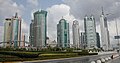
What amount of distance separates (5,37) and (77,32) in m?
84.2

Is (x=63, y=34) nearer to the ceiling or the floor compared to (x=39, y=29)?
nearer to the floor

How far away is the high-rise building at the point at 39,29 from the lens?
149500 millimetres

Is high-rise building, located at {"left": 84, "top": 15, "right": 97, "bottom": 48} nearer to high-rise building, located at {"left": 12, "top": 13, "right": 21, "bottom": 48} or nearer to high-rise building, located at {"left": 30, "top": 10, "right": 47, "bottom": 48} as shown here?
high-rise building, located at {"left": 30, "top": 10, "right": 47, "bottom": 48}

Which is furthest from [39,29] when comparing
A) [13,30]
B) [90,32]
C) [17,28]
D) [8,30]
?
[90,32]

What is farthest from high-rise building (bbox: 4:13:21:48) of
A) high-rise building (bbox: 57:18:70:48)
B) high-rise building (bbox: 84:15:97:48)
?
high-rise building (bbox: 84:15:97:48)

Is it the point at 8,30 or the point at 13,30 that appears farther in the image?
the point at 8,30

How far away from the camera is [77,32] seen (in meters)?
196

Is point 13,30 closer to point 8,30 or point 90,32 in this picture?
point 8,30

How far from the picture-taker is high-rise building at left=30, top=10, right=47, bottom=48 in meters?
150

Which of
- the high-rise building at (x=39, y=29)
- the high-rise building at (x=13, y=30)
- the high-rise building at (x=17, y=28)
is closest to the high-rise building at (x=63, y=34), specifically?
the high-rise building at (x=39, y=29)

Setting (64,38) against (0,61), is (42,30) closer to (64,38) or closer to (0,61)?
(64,38)

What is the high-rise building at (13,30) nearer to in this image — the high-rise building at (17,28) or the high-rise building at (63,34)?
the high-rise building at (17,28)

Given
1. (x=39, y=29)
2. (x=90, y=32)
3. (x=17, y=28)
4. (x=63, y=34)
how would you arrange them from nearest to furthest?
(x=90, y=32) → (x=17, y=28) → (x=39, y=29) → (x=63, y=34)

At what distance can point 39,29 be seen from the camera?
158000mm
